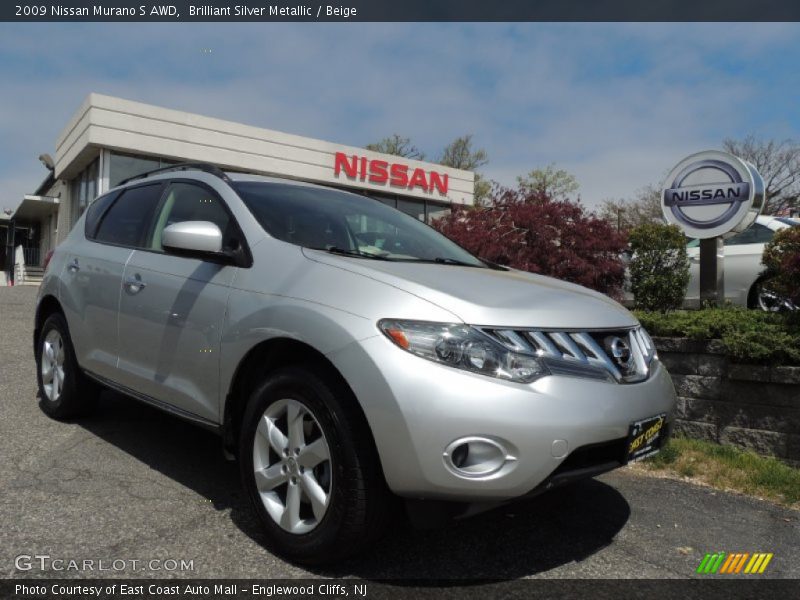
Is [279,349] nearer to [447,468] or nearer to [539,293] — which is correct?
[447,468]

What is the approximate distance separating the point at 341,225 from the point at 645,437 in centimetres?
185

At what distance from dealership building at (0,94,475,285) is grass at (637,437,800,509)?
9.42m

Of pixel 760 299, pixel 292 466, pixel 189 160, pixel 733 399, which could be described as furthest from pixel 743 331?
pixel 189 160

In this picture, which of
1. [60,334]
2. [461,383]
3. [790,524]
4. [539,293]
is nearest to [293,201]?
[539,293]

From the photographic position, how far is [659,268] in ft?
22.3

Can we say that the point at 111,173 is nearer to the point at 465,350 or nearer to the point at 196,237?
the point at 196,237

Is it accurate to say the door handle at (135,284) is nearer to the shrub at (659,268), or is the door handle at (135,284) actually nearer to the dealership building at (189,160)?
the shrub at (659,268)

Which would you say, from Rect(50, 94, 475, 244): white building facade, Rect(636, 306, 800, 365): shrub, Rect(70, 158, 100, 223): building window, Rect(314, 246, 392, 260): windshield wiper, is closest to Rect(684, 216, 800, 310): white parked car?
Rect(636, 306, 800, 365): shrub

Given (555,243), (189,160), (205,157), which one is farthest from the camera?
(205,157)

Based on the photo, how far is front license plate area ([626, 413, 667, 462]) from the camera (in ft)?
8.67

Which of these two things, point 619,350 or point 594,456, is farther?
point 619,350

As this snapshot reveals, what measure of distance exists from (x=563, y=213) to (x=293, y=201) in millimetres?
4438

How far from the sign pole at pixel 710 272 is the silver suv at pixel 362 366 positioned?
3905mm

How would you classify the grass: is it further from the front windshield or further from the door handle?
the door handle
